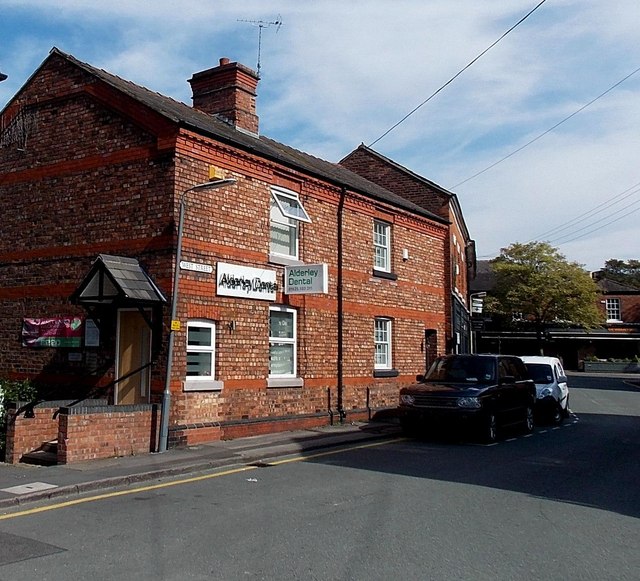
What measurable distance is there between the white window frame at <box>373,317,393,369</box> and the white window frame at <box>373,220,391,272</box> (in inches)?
57.5

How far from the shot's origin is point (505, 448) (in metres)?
13.6

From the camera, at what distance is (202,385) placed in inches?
514

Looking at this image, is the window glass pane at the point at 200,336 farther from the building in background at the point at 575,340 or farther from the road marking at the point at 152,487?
the building in background at the point at 575,340

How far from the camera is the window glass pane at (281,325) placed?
15.2 metres

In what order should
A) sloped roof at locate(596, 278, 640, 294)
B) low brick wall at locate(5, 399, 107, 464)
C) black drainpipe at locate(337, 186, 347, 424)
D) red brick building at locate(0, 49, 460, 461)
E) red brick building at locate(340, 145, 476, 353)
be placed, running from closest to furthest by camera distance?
low brick wall at locate(5, 399, 107, 464), red brick building at locate(0, 49, 460, 461), black drainpipe at locate(337, 186, 347, 424), red brick building at locate(340, 145, 476, 353), sloped roof at locate(596, 278, 640, 294)

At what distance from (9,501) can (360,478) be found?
15.0 feet

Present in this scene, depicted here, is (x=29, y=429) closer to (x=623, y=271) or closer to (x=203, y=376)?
(x=203, y=376)

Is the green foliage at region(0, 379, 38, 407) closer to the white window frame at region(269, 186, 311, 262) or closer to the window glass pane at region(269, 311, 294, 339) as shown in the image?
the window glass pane at region(269, 311, 294, 339)

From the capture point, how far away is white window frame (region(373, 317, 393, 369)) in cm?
1891

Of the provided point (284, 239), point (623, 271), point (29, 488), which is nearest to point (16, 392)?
point (29, 488)

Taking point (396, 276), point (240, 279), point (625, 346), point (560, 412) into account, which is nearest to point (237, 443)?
point (240, 279)

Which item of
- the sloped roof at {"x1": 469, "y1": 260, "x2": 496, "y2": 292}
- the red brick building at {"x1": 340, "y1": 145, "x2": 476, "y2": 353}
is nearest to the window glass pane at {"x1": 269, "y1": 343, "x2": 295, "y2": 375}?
the red brick building at {"x1": 340, "y1": 145, "x2": 476, "y2": 353}

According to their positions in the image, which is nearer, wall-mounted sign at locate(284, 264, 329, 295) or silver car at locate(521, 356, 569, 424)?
wall-mounted sign at locate(284, 264, 329, 295)

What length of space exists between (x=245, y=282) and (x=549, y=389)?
9316mm
